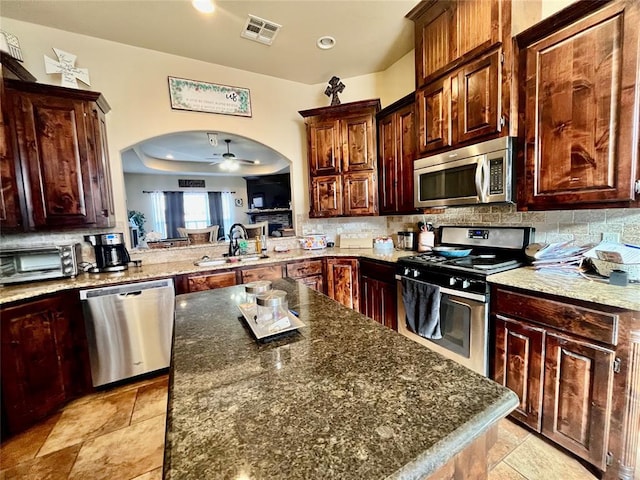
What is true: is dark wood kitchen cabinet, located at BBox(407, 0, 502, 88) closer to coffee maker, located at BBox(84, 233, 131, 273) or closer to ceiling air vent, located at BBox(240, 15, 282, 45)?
ceiling air vent, located at BBox(240, 15, 282, 45)

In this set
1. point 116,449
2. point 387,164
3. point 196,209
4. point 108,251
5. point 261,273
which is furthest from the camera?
point 196,209

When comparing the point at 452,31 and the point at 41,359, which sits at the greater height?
the point at 452,31

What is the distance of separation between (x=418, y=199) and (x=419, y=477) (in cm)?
225

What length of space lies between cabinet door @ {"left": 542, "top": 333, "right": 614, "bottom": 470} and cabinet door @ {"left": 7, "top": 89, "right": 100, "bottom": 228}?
330 cm

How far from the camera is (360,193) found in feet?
9.89

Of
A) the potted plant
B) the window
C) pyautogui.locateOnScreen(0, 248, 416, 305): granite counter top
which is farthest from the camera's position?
the window

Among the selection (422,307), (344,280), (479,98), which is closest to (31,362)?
(344,280)

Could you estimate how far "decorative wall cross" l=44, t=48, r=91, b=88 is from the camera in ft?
7.29

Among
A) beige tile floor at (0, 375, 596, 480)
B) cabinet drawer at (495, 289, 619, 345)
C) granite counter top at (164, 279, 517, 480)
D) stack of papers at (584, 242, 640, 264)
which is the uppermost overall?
stack of papers at (584, 242, 640, 264)

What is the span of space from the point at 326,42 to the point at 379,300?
249 cm

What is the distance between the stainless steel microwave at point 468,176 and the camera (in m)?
1.79

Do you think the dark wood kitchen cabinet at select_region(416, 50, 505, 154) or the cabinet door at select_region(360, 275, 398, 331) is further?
the cabinet door at select_region(360, 275, 398, 331)

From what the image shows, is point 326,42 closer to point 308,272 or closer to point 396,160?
point 396,160

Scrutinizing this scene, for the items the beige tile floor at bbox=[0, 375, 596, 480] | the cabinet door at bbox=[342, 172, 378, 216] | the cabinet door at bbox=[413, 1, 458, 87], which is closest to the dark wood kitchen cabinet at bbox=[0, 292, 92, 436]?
the beige tile floor at bbox=[0, 375, 596, 480]
